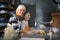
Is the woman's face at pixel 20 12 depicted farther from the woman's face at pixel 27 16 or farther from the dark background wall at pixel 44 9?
the dark background wall at pixel 44 9

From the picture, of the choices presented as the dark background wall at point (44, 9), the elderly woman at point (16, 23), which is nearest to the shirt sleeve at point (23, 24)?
the elderly woman at point (16, 23)

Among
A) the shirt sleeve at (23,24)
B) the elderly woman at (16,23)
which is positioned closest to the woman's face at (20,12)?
the elderly woman at (16,23)

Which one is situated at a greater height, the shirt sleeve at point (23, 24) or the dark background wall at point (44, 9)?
the dark background wall at point (44, 9)

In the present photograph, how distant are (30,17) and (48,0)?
0.91 ft

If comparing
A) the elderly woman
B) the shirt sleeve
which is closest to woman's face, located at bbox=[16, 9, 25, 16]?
the elderly woman

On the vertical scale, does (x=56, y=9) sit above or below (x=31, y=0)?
below

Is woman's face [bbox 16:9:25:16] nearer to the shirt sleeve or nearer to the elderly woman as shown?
the elderly woman

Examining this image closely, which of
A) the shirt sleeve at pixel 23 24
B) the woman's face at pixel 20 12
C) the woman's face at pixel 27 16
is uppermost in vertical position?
the woman's face at pixel 20 12

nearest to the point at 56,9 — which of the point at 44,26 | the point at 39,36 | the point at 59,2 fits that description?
the point at 59,2

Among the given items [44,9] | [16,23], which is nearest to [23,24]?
[16,23]

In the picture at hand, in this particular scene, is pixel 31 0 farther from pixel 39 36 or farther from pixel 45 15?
pixel 39 36

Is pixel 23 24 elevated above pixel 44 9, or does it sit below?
below

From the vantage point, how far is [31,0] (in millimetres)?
1767

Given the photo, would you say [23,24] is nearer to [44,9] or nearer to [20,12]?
[20,12]
